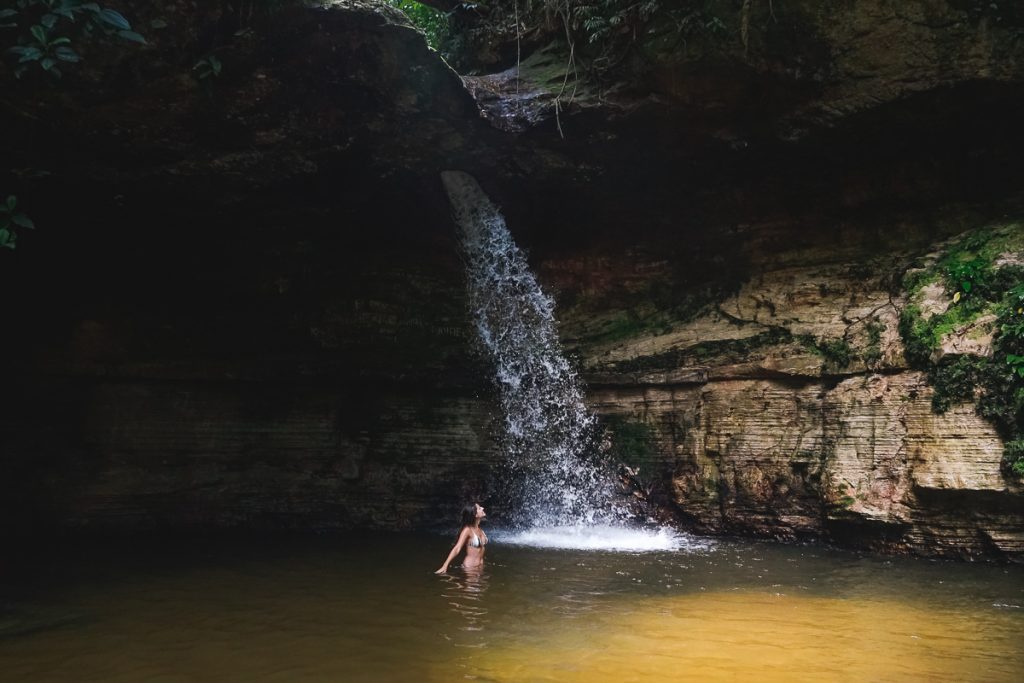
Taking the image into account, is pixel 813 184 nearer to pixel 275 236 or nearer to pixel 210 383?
pixel 275 236

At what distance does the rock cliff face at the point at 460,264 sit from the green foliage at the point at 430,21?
56.4 inches

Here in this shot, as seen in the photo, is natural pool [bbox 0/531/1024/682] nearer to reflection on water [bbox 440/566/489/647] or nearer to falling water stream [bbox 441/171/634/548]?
reflection on water [bbox 440/566/489/647]

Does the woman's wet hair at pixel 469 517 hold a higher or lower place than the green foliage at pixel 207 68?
lower

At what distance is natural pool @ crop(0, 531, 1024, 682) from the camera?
12.3 feet

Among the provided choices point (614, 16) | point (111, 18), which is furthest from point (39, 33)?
point (614, 16)

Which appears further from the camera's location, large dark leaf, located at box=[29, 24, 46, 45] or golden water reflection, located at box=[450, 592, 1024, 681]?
large dark leaf, located at box=[29, 24, 46, 45]

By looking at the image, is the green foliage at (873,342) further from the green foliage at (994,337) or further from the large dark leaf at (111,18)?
the large dark leaf at (111,18)

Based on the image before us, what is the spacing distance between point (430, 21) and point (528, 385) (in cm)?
561

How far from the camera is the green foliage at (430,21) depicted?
31.6 ft

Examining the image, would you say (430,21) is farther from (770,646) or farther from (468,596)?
(770,646)

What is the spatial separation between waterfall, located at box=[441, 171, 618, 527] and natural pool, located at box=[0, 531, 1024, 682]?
175 centimetres

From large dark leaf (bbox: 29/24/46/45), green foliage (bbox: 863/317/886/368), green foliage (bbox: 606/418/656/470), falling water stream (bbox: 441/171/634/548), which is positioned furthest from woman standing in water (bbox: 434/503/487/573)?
large dark leaf (bbox: 29/24/46/45)

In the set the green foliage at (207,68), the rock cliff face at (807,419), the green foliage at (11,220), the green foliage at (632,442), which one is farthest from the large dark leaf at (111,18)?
the green foliage at (632,442)

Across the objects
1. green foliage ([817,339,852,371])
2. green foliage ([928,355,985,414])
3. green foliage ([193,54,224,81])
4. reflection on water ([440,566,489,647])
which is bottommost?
reflection on water ([440,566,489,647])
